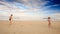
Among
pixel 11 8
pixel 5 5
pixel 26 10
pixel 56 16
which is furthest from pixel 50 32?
pixel 5 5

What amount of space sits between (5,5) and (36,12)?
1.86 feet

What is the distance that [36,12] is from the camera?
6.11ft

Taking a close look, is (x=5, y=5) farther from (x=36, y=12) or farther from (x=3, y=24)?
(x=36, y=12)

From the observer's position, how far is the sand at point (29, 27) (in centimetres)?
183

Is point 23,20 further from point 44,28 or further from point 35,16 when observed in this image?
point 44,28

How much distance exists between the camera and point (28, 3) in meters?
1.88

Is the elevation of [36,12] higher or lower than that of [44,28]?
higher

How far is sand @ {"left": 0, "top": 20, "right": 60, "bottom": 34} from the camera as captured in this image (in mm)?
1833

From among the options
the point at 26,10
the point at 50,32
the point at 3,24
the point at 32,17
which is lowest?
the point at 50,32

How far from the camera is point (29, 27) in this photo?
72.6 inches

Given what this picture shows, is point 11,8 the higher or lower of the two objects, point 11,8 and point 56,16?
the higher

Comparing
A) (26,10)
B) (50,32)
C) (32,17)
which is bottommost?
(50,32)

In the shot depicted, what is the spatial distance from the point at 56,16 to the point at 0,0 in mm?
1038

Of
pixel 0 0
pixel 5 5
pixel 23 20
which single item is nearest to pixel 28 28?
pixel 23 20
